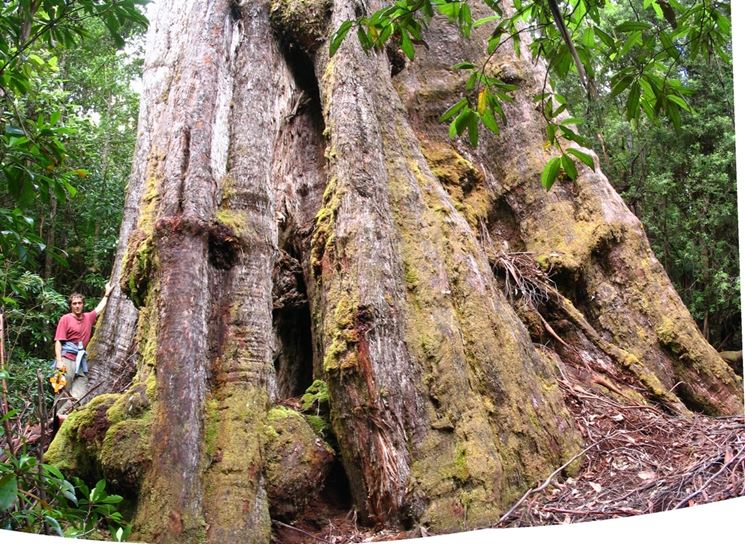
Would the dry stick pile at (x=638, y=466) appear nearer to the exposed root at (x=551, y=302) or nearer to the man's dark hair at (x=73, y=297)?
the exposed root at (x=551, y=302)

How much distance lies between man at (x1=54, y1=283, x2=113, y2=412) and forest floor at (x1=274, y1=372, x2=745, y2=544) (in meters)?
1.17

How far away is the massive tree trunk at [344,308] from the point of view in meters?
1.71

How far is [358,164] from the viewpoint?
2.20 metres

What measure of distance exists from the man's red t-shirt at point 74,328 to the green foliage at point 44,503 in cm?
95

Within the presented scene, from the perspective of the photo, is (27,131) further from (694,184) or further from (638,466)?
(694,184)

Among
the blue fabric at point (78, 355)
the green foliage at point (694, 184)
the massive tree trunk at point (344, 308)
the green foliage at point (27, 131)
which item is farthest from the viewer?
the blue fabric at point (78, 355)

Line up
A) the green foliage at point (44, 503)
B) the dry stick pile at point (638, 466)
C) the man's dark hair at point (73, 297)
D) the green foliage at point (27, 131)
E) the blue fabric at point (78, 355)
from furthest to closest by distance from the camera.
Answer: the blue fabric at point (78, 355)
the man's dark hair at point (73, 297)
the dry stick pile at point (638, 466)
the green foliage at point (27, 131)
the green foliage at point (44, 503)

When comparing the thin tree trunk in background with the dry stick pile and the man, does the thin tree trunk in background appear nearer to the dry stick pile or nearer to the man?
the man

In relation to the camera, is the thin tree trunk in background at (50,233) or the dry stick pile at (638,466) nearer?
the dry stick pile at (638,466)

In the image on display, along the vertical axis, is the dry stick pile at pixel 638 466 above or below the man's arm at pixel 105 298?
below

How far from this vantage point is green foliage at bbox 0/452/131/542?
1.23m

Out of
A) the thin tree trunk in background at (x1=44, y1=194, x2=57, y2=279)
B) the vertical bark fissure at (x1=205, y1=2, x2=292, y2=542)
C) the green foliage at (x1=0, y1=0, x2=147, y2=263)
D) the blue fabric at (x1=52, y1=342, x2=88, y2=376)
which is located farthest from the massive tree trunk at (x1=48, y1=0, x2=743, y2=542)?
the green foliage at (x1=0, y1=0, x2=147, y2=263)

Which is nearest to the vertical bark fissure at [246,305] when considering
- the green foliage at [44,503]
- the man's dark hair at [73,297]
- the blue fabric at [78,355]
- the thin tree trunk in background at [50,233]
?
the green foliage at [44,503]

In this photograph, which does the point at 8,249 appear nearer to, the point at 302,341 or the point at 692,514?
the point at 302,341
